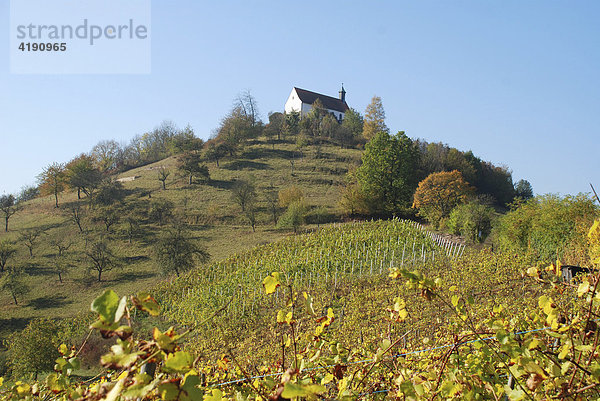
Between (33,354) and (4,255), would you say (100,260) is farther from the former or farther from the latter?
(33,354)

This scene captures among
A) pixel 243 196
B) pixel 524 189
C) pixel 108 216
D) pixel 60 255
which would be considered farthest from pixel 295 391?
pixel 524 189

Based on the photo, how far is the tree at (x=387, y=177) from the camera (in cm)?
2933

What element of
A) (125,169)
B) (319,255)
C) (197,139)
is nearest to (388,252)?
(319,255)

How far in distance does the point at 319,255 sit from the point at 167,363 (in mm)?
14742

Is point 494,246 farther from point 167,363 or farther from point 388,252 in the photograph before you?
point 167,363

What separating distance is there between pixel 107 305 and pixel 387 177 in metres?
30.1

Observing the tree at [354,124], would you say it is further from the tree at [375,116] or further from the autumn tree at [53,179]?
the autumn tree at [53,179]

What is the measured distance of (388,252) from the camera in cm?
1492

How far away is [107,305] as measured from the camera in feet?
2.30

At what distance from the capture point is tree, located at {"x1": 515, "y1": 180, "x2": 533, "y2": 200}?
43.4 meters

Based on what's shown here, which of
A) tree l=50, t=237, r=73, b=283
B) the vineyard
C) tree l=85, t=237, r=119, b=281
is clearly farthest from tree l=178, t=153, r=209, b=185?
the vineyard

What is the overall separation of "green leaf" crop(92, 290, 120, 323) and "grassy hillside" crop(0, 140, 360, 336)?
1910 cm

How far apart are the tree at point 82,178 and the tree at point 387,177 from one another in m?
25.0

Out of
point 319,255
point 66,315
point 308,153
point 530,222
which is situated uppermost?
point 308,153
